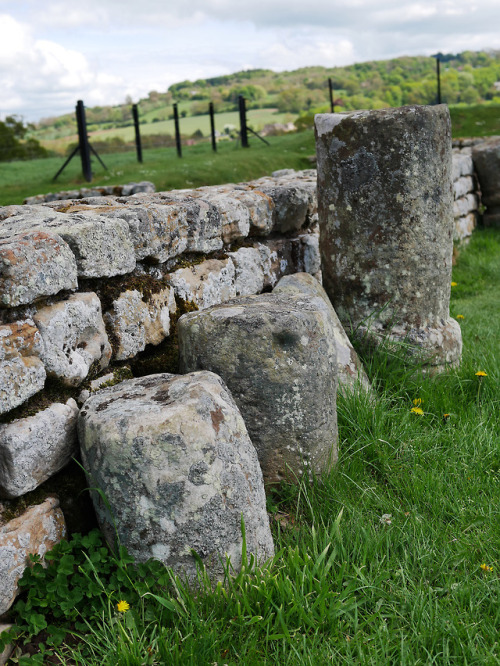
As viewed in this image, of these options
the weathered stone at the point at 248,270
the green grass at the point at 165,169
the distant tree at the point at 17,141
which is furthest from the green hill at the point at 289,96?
the weathered stone at the point at 248,270

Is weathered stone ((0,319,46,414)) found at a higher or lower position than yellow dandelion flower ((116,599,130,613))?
higher

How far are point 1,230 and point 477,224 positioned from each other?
30.9 ft

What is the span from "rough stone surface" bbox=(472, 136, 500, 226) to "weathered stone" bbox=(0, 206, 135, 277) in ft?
29.1

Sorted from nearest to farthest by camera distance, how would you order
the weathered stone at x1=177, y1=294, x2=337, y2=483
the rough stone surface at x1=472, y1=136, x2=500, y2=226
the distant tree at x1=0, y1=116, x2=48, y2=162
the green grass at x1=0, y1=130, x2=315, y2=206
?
1. the weathered stone at x1=177, y1=294, x2=337, y2=483
2. the rough stone surface at x1=472, y1=136, x2=500, y2=226
3. the green grass at x1=0, y1=130, x2=315, y2=206
4. the distant tree at x1=0, y1=116, x2=48, y2=162

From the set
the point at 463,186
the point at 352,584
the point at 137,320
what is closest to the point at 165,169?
the point at 463,186

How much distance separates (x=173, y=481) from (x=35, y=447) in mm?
553

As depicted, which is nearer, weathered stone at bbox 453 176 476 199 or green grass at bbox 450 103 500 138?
weathered stone at bbox 453 176 476 199

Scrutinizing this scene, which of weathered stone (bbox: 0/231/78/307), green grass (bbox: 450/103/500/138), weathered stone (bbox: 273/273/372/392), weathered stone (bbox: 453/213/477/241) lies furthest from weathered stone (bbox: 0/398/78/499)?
green grass (bbox: 450/103/500/138)

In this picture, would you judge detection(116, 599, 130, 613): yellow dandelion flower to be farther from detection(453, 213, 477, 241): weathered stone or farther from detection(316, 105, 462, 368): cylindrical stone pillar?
detection(453, 213, 477, 241): weathered stone

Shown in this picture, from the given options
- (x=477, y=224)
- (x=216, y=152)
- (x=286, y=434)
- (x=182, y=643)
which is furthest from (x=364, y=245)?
(x=216, y=152)

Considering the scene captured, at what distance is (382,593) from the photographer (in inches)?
93.5

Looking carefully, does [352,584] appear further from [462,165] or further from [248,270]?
[462,165]

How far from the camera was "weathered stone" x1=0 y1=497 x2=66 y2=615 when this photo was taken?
7.25 feet

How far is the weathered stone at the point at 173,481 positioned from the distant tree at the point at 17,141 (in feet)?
63.0
